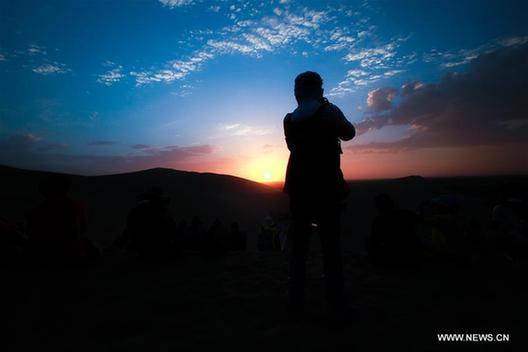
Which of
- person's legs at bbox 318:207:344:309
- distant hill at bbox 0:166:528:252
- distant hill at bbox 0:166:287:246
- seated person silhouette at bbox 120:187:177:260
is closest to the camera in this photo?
person's legs at bbox 318:207:344:309

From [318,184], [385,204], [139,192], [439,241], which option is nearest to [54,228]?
[318,184]

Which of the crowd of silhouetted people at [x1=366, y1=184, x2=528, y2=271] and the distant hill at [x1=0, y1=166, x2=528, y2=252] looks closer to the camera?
the crowd of silhouetted people at [x1=366, y1=184, x2=528, y2=271]

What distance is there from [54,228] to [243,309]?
10.2ft

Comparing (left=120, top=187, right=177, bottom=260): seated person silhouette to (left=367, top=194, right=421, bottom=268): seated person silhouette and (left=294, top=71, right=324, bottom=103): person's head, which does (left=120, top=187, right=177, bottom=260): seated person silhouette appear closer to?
(left=294, top=71, right=324, bottom=103): person's head

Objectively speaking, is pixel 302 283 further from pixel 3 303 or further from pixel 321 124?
pixel 3 303

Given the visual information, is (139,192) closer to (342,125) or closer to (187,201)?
(187,201)

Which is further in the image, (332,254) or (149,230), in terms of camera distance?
(149,230)

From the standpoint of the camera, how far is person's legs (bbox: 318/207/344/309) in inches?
104

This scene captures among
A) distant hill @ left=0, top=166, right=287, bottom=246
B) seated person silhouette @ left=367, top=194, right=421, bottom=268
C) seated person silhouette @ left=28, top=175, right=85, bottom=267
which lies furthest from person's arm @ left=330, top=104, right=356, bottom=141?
distant hill @ left=0, top=166, right=287, bottom=246

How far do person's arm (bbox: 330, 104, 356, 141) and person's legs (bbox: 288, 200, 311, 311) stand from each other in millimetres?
820

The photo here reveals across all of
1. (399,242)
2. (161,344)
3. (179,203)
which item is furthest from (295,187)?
(179,203)

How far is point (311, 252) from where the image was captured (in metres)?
5.85

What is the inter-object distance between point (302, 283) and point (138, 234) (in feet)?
10.9

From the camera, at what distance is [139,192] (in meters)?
27.1
